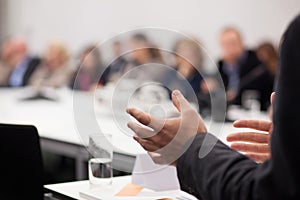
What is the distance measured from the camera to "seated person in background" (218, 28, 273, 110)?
18.1ft

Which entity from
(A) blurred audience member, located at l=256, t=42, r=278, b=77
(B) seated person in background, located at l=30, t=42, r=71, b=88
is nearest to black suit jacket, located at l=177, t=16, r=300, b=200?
(A) blurred audience member, located at l=256, t=42, r=278, b=77

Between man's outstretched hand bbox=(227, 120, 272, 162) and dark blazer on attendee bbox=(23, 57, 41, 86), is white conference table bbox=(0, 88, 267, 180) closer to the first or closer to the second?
man's outstretched hand bbox=(227, 120, 272, 162)

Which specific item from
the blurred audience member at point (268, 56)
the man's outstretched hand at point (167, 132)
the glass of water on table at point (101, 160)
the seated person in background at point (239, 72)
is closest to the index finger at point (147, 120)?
the man's outstretched hand at point (167, 132)

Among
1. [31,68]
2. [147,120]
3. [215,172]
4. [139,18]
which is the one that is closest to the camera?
[215,172]

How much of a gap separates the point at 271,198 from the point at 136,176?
723 mm

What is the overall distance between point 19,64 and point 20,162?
18.7ft

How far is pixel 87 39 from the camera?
328 inches

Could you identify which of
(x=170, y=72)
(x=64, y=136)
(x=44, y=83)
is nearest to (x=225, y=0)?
(x=44, y=83)

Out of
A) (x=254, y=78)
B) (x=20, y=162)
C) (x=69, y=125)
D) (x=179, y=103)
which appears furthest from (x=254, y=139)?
(x=254, y=78)

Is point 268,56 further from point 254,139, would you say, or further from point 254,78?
point 254,139

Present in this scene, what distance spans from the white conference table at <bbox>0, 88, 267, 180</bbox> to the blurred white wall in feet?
7.37

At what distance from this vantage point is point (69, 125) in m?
3.29

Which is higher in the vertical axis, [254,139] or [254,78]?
[254,139]

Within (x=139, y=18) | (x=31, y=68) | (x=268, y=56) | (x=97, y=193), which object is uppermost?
(x=139, y=18)
